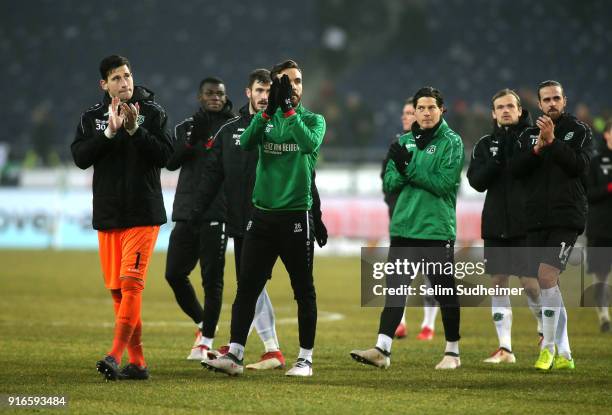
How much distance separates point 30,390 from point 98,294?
930 cm

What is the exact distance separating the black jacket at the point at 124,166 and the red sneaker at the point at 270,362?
145 centimetres

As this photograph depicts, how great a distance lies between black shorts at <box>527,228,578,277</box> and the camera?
344 inches

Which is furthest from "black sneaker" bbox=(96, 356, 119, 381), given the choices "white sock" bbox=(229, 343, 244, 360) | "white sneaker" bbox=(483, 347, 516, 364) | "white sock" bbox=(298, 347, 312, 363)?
"white sneaker" bbox=(483, 347, 516, 364)

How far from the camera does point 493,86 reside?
34281 mm

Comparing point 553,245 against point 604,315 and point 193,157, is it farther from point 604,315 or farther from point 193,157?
point 604,315

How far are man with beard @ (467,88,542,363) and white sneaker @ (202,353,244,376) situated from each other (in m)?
2.50

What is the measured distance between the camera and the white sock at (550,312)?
8.94 meters

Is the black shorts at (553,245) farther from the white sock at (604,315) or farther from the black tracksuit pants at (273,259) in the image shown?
the white sock at (604,315)

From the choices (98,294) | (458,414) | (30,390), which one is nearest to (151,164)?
(30,390)

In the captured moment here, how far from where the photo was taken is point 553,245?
8766 millimetres

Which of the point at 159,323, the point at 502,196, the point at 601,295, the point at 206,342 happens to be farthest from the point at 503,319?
the point at 159,323

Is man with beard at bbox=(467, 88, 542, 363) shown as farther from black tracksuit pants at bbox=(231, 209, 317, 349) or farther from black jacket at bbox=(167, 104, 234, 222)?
black jacket at bbox=(167, 104, 234, 222)

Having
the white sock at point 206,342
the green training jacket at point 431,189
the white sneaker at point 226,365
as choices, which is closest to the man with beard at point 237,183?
the white sock at point 206,342

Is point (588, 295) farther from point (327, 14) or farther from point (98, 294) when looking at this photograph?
point (327, 14)
